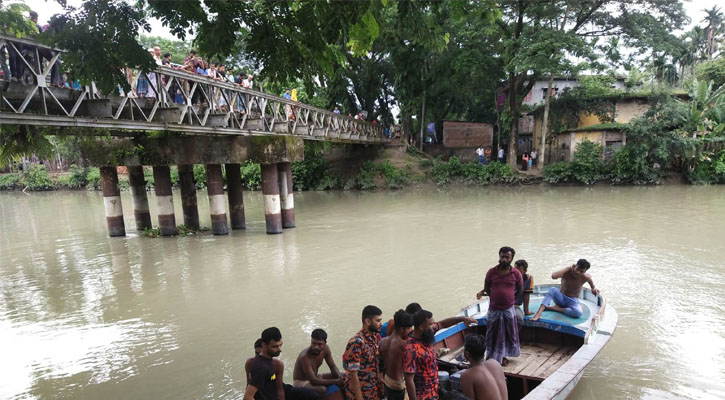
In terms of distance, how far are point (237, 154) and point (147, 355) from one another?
28.3 ft

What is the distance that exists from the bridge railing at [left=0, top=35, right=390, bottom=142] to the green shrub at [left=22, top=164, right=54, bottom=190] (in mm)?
31183

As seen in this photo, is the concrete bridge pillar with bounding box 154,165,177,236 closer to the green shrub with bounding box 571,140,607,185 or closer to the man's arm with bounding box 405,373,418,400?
the man's arm with bounding box 405,373,418,400

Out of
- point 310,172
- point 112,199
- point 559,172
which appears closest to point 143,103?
point 112,199

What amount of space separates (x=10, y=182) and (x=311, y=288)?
139ft

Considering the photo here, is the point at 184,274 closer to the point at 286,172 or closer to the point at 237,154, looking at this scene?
the point at 237,154

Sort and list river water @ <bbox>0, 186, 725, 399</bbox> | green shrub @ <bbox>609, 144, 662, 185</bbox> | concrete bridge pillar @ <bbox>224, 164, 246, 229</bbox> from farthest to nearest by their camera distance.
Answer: green shrub @ <bbox>609, 144, 662, 185</bbox> → concrete bridge pillar @ <bbox>224, 164, 246, 229</bbox> → river water @ <bbox>0, 186, 725, 399</bbox>

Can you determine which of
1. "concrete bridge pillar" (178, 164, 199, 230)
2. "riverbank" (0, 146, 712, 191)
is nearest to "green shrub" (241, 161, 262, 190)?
"riverbank" (0, 146, 712, 191)

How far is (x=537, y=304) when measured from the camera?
6.82 m

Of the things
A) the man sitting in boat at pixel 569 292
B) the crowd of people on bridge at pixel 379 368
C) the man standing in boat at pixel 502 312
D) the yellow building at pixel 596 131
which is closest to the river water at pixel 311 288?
the man sitting in boat at pixel 569 292

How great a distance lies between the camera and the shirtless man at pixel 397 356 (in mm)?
4059

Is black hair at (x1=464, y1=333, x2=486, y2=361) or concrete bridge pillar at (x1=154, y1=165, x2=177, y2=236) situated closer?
black hair at (x1=464, y1=333, x2=486, y2=361)

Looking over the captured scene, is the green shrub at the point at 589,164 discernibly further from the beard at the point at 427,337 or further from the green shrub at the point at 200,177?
the green shrub at the point at 200,177

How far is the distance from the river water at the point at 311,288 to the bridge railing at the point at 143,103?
11.9 feet

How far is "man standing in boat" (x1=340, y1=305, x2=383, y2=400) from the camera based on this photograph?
164 inches
